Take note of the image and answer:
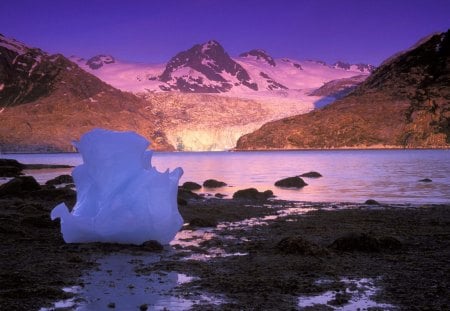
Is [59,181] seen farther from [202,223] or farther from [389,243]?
[389,243]

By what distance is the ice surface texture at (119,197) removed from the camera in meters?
11.4

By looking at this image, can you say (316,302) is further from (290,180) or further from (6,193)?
(290,180)

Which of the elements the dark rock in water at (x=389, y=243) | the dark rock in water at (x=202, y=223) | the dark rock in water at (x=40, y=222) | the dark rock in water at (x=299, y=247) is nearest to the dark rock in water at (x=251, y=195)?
the dark rock in water at (x=202, y=223)

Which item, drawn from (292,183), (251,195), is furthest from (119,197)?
(292,183)

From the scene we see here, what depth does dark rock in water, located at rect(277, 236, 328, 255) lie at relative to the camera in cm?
1044

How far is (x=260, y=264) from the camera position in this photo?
9.72m

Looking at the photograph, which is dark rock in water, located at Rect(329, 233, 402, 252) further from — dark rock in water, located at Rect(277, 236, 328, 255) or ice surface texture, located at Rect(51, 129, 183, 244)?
ice surface texture, located at Rect(51, 129, 183, 244)

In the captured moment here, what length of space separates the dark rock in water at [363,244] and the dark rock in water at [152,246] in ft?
11.5

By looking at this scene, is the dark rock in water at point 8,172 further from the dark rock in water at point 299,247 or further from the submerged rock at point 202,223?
the dark rock in water at point 299,247

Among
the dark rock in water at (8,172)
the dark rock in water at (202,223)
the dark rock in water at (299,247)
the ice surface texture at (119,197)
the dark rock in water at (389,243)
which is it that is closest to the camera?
the dark rock in water at (299,247)

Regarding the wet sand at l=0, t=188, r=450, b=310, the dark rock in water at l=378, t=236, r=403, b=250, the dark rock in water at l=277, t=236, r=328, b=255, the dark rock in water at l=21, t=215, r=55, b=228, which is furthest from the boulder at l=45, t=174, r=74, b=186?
the dark rock in water at l=378, t=236, r=403, b=250

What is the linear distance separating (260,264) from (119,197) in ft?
11.5

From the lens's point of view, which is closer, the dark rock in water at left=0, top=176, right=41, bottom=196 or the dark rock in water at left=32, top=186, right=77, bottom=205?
the dark rock in water at left=32, top=186, right=77, bottom=205

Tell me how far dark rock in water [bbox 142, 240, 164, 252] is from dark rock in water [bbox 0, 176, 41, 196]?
46.8 ft
